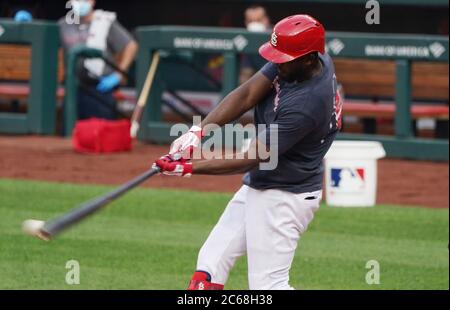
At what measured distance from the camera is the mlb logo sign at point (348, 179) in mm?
10828

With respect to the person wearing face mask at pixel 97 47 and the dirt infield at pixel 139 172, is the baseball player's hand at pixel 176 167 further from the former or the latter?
the person wearing face mask at pixel 97 47

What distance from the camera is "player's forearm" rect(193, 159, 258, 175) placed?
5.74 meters

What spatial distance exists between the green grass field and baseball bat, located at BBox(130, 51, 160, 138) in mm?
2688

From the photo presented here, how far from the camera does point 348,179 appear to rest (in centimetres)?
1084

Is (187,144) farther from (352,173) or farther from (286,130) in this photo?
(352,173)

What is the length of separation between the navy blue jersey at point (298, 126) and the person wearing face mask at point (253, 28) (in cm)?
836

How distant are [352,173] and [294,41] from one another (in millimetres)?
5328

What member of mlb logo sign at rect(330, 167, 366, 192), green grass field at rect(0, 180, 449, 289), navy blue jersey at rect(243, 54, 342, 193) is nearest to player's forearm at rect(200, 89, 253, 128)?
navy blue jersey at rect(243, 54, 342, 193)

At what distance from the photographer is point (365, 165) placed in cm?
1086

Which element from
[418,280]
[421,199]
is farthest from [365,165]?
[418,280]

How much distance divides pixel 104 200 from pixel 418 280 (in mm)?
3198

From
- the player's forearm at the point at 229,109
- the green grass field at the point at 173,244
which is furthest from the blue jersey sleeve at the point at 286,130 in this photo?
the green grass field at the point at 173,244

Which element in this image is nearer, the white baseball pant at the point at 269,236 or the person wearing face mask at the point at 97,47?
the white baseball pant at the point at 269,236

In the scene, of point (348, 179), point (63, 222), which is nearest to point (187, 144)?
point (63, 222)
